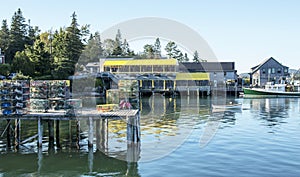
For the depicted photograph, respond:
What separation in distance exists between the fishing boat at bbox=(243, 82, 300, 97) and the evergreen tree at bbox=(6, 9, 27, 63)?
4990 centimetres

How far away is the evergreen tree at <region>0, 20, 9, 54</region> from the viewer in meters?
75.5

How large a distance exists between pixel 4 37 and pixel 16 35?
8.03ft

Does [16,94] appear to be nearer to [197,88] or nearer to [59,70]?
[59,70]

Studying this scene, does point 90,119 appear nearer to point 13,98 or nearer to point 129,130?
point 129,130

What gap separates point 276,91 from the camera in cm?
7888

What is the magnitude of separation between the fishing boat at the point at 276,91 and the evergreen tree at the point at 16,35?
49.9m

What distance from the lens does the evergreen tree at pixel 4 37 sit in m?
75.5

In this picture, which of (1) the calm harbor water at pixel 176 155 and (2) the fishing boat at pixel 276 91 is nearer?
(1) the calm harbor water at pixel 176 155

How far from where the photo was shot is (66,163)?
61.0ft

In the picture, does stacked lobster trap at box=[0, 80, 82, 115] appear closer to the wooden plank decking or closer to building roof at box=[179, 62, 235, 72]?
the wooden plank decking

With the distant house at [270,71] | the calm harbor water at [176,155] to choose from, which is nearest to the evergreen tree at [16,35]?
the calm harbor water at [176,155]

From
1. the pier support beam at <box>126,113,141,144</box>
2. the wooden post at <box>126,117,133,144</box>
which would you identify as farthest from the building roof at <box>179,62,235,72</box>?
the wooden post at <box>126,117,133,144</box>

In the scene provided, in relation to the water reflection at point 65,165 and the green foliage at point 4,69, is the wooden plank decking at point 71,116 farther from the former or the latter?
the green foliage at point 4,69

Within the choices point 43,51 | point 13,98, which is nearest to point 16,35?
point 43,51
